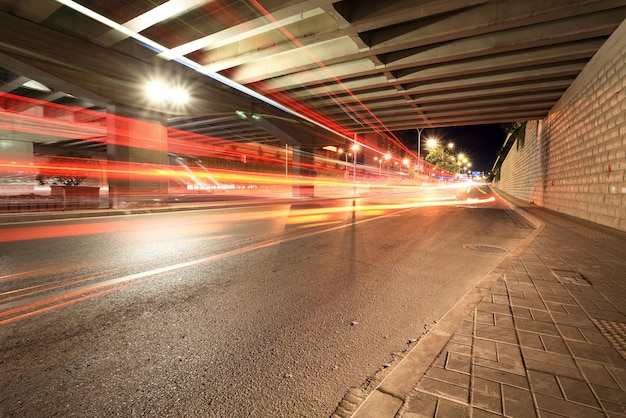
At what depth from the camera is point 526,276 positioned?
4887 millimetres

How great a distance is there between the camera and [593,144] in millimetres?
11102

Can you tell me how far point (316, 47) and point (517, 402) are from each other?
14336 mm

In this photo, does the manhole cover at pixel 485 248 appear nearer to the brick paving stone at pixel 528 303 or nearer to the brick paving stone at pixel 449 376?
the brick paving stone at pixel 528 303

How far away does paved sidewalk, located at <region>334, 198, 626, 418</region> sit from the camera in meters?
1.99

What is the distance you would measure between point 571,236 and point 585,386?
7.99 metres

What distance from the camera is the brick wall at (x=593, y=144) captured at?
30.3ft

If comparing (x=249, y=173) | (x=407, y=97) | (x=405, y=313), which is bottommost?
(x=405, y=313)

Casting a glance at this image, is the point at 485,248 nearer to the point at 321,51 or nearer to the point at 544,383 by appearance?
the point at 544,383

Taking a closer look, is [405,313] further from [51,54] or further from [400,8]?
[51,54]

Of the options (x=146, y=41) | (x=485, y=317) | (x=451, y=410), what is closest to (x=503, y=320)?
(x=485, y=317)

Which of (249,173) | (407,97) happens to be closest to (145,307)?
(407,97)

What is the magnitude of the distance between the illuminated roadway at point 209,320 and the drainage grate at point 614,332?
1394 millimetres

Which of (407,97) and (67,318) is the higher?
(407,97)

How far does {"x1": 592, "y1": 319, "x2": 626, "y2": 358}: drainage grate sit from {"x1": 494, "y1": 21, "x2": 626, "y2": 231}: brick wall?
8099mm
